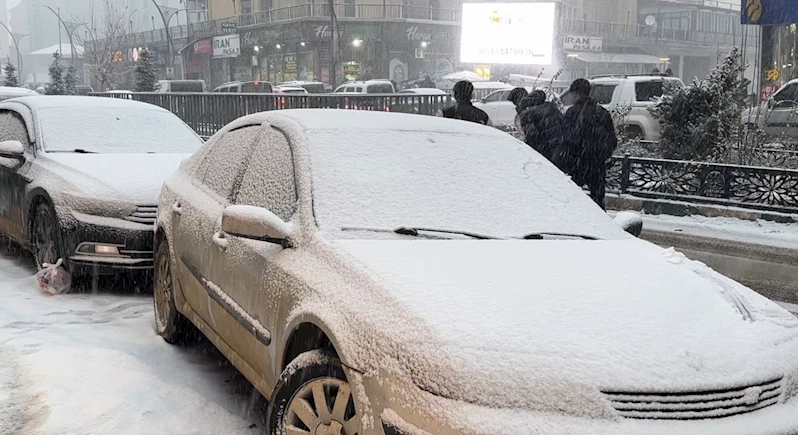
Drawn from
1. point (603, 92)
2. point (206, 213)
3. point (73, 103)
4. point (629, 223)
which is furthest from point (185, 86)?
point (629, 223)

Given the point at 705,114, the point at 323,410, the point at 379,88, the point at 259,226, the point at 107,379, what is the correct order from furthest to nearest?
the point at 379,88 < the point at 705,114 < the point at 107,379 < the point at 259,226 < the point at 323,410

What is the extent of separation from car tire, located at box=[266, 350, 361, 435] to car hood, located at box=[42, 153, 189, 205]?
334 centimetres

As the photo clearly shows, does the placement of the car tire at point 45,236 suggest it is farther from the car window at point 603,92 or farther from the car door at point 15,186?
the car window at point 603,92

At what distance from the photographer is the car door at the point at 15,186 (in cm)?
657

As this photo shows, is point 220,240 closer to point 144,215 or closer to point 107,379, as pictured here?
point 107,379

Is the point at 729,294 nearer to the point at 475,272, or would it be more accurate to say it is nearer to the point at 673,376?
the point at 673,376

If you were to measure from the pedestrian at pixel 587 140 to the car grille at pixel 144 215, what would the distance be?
407 centimetres

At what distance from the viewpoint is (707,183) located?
9.38 metres

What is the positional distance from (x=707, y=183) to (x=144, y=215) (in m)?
6.58

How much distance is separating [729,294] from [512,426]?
4.27 ft

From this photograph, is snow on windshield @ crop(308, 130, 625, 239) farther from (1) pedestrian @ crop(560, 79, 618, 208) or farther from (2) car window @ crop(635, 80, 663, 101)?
(2) car window @ crop(635, 80, 663, 101)

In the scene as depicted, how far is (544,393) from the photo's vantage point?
2.31m

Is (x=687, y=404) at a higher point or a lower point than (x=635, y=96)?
lower

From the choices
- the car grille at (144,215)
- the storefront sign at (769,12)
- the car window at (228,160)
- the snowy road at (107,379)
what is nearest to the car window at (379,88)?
the storefront sign at (769,12)
